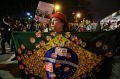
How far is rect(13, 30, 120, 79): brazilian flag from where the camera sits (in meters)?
4.48

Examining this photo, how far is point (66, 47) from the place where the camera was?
14.5 ft

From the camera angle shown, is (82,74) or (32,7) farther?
(32,7)

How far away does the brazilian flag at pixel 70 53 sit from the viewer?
4.48 m

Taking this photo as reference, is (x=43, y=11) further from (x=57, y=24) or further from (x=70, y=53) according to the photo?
(x=57, y=24)

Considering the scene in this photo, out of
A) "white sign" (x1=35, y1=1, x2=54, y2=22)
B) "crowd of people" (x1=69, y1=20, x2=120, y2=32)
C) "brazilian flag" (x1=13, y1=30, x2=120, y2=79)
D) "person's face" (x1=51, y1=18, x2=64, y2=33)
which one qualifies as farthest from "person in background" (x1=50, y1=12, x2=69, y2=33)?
"crowd of people" (x1=69, y1=20, x2=120, y2=32)

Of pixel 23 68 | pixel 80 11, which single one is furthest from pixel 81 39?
pixel 80 11

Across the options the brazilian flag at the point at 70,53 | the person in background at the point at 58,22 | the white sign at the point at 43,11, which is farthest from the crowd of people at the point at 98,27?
the person in background at the point at 58,22

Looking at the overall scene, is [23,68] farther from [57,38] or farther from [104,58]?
[104,58]

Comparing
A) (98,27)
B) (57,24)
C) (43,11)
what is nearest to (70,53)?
(57,24)

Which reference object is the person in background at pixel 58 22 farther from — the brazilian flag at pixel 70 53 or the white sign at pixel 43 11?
the white sign at pixel 43 11

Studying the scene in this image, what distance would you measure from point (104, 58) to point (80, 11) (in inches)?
3015

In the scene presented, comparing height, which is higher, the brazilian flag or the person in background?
the person in background

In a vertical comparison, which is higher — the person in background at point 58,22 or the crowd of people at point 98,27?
the person in background at point 58,22

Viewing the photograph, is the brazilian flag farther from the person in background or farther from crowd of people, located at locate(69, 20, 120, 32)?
crowd of people, located at locate(69, 20, 120, 32)
